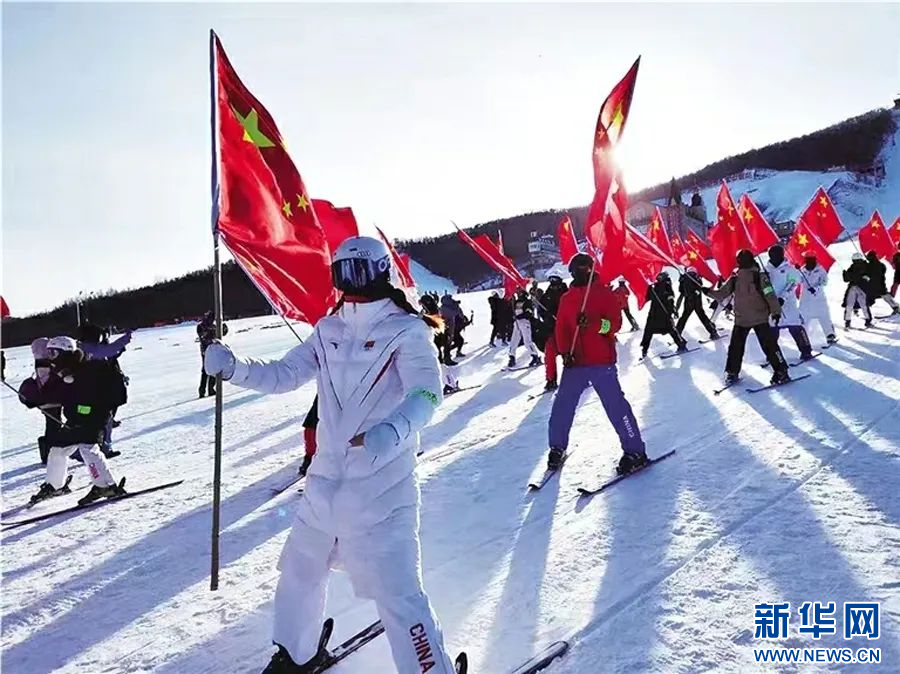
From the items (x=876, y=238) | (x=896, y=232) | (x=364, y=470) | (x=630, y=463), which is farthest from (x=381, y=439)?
(x=896, y=232)

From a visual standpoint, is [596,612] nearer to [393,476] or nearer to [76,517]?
[393,476]

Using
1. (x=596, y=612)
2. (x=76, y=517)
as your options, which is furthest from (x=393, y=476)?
(x=76, y=517)

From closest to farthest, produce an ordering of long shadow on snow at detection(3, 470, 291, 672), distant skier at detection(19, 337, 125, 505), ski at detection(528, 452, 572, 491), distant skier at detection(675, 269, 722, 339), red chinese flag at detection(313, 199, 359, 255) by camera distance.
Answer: long shadow on snow at detection(3, 470, 291, 672)
ski at detection(528, 452, 572, 491)
distant skier at detection(19, 337, 125, 505)
red chinese flag at detection(313, 199, 359, 255)
distant skier at detection(675, 269, 722, 339)

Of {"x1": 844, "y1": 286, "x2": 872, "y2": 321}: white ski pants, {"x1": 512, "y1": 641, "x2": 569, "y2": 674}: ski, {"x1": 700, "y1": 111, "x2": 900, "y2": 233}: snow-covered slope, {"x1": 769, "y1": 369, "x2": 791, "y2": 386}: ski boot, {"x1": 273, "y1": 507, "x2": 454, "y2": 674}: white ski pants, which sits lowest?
{"x1": 512, "y1": 641, "x2": 569, "y2": 674}: ski

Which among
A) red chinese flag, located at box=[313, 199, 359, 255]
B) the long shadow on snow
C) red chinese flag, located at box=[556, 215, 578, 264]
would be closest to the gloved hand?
the long shadow on snow

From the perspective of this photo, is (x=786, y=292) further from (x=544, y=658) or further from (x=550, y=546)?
(x=544, y=658)

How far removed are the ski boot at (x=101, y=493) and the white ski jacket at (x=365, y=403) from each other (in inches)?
173

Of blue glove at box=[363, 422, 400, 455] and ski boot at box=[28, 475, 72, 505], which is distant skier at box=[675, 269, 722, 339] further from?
blue glove at box=[363, 422, 400, 455]

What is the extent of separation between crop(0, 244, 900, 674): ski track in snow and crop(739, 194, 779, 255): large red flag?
5535mm

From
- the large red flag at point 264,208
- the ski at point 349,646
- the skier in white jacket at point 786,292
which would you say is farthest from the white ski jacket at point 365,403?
the skier in white jacket at point 786,292

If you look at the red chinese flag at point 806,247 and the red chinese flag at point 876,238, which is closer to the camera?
the red chinese flag at point 806,247

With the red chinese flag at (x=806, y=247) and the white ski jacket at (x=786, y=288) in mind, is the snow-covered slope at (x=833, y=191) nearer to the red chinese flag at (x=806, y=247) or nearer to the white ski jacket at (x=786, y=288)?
the red chinese flag at (x=806, y=247)

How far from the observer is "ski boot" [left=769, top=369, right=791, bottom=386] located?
8.30 meters

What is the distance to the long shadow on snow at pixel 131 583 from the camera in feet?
11.5
